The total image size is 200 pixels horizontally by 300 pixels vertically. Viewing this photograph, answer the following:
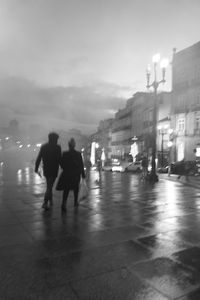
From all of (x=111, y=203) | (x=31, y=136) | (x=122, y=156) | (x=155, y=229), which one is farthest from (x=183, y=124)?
(x=31, y=136)

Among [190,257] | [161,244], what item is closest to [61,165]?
[161,244]

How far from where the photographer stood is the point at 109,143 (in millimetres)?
82062

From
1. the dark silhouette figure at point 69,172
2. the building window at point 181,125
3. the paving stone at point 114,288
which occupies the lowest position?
the paving stone at point 114,288

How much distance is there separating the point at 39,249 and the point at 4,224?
1.73 meters

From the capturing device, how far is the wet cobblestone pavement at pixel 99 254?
3006mm

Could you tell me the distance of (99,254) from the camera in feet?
13.2

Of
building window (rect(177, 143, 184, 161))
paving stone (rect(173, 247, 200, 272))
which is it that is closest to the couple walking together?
paving stone (rect(173, 247, 200, 272))

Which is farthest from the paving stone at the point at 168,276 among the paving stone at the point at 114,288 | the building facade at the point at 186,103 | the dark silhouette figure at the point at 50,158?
the building facade at the point at 186,103

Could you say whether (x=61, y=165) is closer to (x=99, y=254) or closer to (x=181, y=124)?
(x=99, y=254)

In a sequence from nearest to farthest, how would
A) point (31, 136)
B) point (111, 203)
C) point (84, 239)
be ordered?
1. point (84, 239)
2. point (111, 203)
3. point (31, 136)

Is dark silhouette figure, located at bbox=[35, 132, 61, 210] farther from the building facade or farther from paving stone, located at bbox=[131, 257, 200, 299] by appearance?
the building facade

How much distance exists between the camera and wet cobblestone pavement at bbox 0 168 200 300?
301 cm

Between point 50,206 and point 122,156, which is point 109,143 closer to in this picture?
point 122,156

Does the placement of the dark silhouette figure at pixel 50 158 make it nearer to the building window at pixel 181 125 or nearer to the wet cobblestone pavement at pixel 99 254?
the wet cobblestone pavement at pixel 99 254
